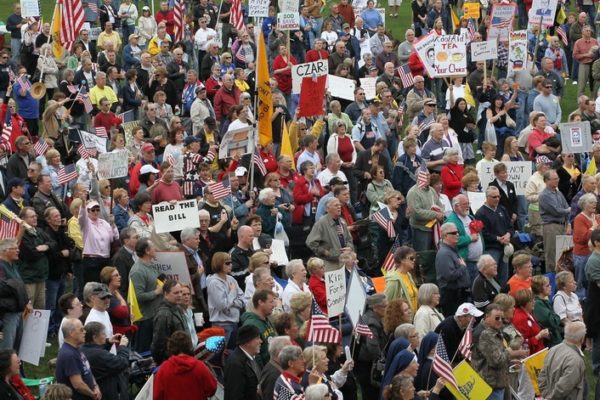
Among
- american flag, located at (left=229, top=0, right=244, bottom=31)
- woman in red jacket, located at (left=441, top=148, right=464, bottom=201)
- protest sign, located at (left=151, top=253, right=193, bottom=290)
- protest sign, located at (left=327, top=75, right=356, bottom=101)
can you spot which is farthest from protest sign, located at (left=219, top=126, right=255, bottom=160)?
american flag, located at (left=229, top=0, right=244, bottom=31)

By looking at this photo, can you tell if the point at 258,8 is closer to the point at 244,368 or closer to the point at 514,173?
the point at 514,173

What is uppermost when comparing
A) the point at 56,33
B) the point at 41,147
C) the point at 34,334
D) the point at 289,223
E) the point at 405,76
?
the point at 56,33

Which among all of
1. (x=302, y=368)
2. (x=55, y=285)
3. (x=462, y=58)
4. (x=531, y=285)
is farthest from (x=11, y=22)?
(x=302, y=368)

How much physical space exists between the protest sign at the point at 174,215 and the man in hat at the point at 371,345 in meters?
3.45

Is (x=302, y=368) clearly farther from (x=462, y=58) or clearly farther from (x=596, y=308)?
(x=462, y=58)

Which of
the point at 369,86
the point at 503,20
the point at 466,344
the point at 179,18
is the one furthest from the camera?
the point at 179,18

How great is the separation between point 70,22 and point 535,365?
15822mm

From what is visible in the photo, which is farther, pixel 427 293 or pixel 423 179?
pixel 423 179

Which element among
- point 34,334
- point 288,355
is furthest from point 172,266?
point 288,355

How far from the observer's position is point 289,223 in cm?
2123

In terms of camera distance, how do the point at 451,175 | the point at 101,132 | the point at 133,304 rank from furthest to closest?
the point at 101,132
the point at 451,175
the point at 133,304

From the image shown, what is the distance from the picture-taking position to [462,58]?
2812 cm

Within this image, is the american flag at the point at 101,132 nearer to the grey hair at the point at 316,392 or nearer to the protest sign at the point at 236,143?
the protest sign at the point at 236,143

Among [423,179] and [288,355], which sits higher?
[288,355]
